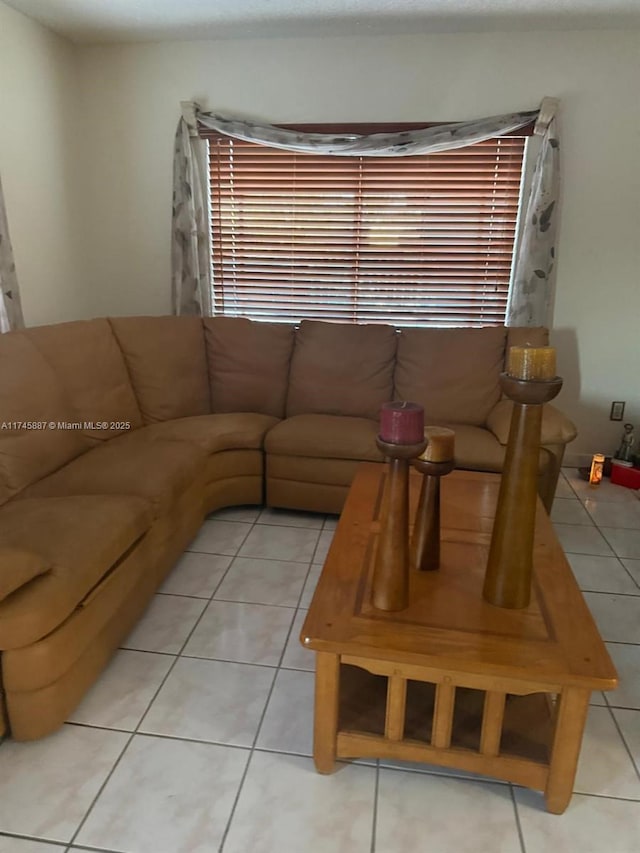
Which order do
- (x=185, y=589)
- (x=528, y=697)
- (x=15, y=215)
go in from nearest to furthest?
(x=528, y=697)
(x=185, y=589)
(x=15, y=215)

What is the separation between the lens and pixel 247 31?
10.6 feet

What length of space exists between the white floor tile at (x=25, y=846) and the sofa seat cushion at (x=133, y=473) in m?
1.01

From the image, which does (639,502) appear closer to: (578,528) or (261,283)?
(578,528)

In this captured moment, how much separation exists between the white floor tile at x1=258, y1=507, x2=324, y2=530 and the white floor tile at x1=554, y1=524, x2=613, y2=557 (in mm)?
1161

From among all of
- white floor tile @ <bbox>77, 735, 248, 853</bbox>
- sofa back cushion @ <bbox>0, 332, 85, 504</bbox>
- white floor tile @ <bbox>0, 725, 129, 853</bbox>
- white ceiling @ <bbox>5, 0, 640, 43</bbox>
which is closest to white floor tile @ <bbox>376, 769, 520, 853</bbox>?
white floor tile @ <bbox>77, 735, 248, 853</bbox>

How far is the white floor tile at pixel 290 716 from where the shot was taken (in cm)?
156

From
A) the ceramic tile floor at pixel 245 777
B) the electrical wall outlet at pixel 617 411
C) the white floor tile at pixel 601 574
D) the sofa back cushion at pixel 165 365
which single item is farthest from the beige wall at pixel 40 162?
the electrical wall outlet at pixel 617 411

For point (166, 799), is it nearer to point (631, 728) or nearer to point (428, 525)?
point (428, 525)

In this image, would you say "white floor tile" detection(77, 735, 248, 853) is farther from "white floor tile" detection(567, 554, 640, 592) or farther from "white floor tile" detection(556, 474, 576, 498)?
"white floor tile" detection(556, 474, 576, 498)

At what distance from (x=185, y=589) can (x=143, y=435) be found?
33.6 inches

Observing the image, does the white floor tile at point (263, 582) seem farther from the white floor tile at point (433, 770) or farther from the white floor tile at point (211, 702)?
the white floor tile at point (433, 770)

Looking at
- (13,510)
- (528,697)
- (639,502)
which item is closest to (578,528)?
(639,502)

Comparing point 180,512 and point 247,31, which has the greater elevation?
point 247,31

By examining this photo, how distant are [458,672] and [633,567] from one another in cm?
160
